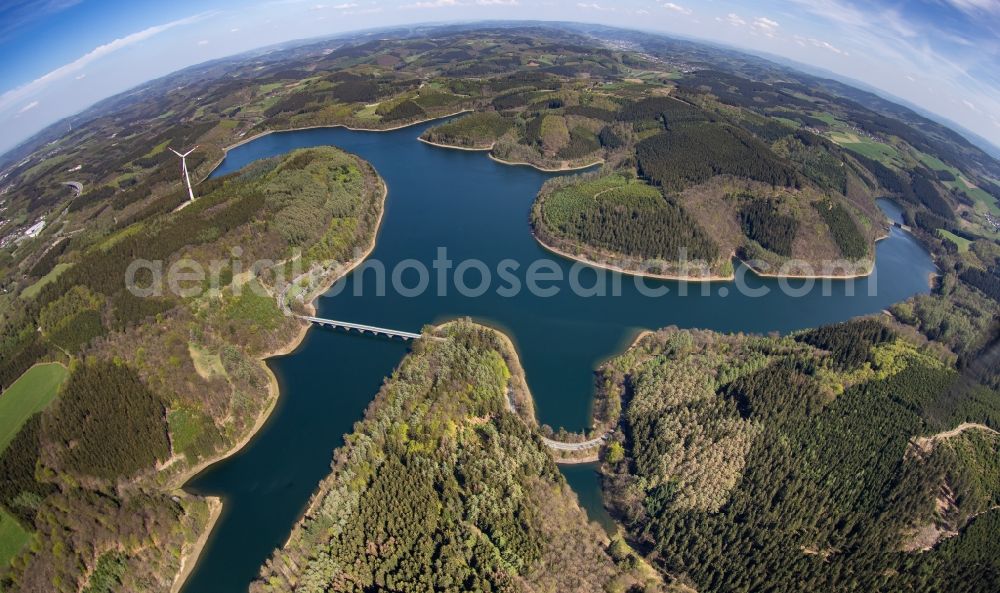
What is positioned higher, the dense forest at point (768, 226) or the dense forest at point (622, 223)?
the dense forest at point (768, 226)

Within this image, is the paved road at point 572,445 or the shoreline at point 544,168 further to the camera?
the shoreline at point 544,168

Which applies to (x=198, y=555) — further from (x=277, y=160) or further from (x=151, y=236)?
(x=277, y=160)

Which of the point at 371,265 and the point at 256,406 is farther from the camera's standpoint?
the point at 371,265

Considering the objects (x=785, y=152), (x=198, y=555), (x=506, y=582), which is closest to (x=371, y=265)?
(x=198, y=555)

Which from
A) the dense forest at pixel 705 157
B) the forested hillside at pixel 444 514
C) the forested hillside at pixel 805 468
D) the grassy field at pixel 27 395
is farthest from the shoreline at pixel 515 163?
the grassy field at pixel 27 395

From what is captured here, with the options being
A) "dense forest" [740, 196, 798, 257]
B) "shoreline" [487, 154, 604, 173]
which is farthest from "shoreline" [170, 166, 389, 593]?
"dense forest" [740, 196, 798, 257]

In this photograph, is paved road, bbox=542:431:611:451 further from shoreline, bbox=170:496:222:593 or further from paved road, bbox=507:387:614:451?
shoreline, bbox=170:496:222:593

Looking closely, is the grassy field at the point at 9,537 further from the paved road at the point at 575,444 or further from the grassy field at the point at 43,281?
the paved road at the point at 575,444
